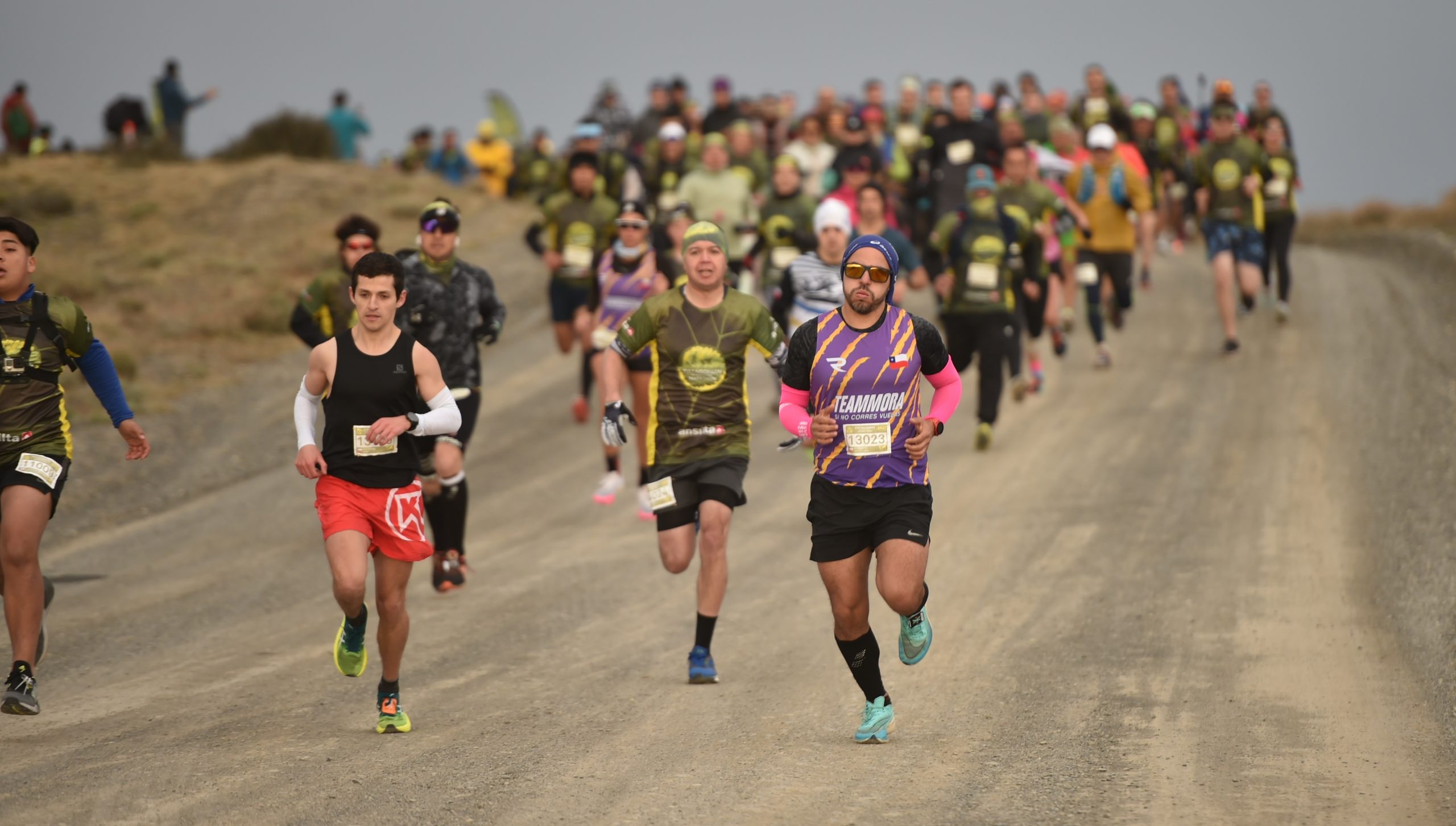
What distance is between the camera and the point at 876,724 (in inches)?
280

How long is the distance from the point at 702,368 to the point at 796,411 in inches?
64.1

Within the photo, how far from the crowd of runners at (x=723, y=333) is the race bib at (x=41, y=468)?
0.01 metres

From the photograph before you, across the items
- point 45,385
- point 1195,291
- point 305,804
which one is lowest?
point 1195,291

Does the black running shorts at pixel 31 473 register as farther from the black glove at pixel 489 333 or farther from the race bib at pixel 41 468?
the black glove at pixel 489 333

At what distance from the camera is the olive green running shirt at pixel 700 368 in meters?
8.65

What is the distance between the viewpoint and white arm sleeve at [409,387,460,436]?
7.11 metres

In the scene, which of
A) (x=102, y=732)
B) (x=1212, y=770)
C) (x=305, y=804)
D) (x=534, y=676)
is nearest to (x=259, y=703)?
(x=102, y=732)

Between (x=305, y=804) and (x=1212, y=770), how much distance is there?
3729 mm

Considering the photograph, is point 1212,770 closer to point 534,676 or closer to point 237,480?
point 534,676

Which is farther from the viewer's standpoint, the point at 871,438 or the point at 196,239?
the point at 196,239

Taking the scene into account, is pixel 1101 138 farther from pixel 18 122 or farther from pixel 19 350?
pixel 18 122

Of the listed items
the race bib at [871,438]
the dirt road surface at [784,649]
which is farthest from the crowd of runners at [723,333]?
the dirt road surface at [784,649]

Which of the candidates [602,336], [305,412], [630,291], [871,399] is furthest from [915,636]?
[602,336]

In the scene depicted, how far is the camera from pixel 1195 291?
23234 mm
